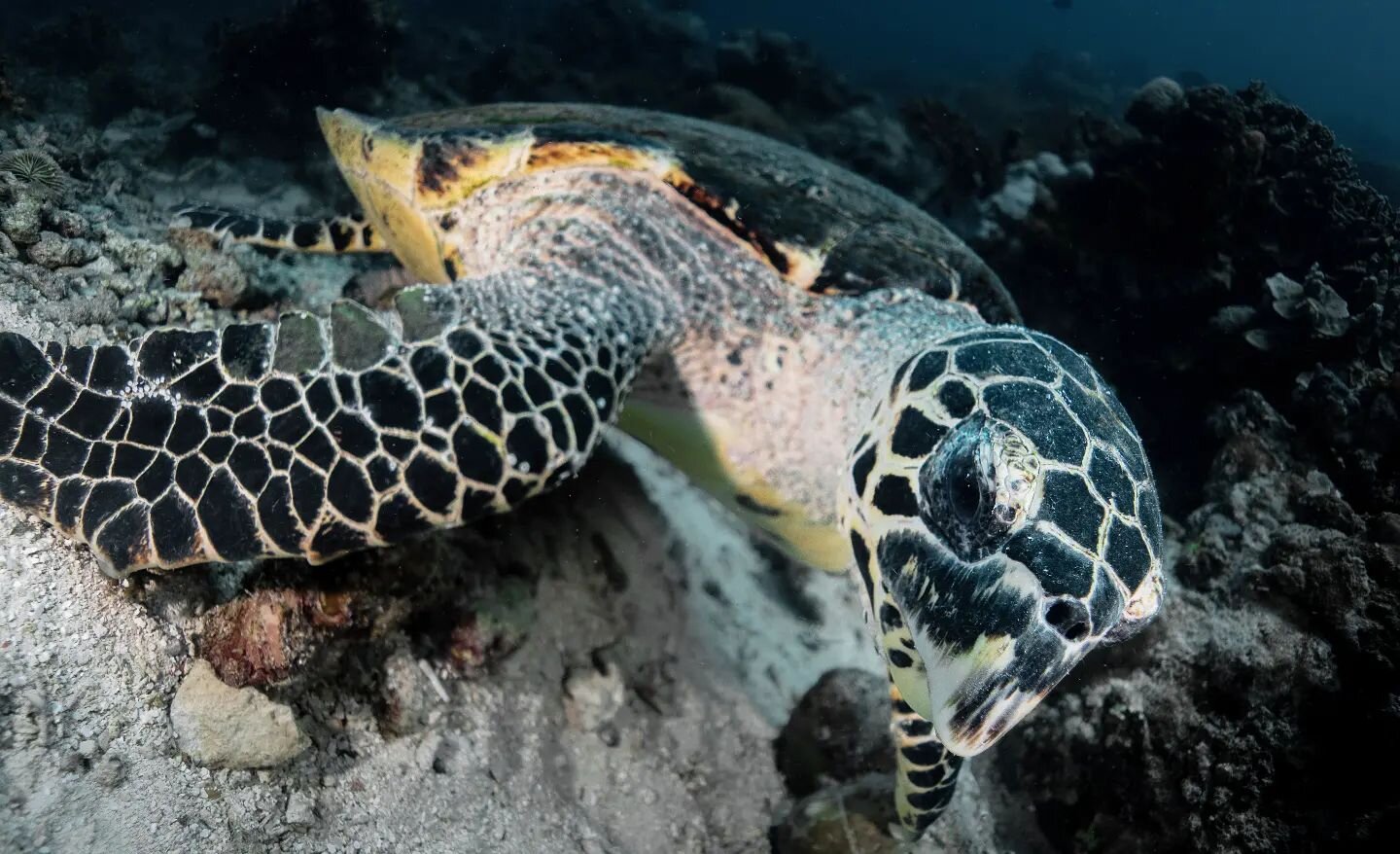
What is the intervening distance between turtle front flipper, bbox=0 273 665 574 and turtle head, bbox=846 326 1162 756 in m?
0.83

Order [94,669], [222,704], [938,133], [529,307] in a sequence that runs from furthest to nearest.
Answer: [938,133] → [529,307] → [222,704] → [94,669]

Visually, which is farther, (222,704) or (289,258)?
(289,258)

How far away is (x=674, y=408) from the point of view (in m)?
2.59

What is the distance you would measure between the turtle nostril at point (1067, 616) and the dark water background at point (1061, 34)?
11114 mm

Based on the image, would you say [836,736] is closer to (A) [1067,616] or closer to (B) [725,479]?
(B) [725,479]

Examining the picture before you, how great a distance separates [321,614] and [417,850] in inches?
22.8

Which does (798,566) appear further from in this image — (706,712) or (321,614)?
(321,614)

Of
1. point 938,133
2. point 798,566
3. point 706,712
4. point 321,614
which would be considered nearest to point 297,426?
point 321,614

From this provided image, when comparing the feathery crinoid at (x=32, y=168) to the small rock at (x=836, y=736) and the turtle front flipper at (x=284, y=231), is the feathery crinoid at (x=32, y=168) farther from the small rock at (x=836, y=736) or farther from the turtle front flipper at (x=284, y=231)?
the small rock at (x=836, y=736)

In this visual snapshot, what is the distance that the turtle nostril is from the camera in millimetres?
1478

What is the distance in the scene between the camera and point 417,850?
5.20 feet

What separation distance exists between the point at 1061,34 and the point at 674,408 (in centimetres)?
5002

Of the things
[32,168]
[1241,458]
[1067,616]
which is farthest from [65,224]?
[1241,458]

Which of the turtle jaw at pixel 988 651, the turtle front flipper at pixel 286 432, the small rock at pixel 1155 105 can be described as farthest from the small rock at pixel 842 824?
the small rock at pixel 1155 105
